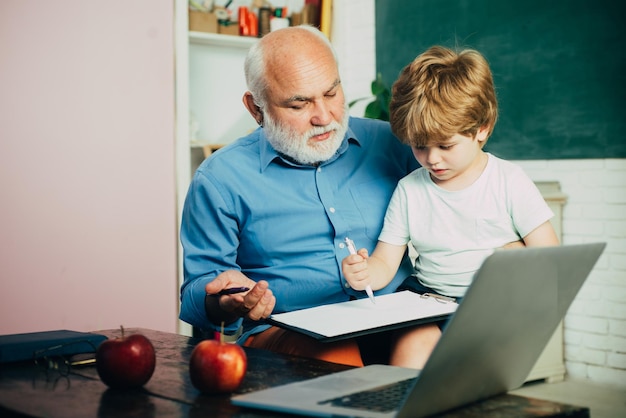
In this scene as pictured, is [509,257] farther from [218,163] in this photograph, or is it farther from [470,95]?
[218,163]

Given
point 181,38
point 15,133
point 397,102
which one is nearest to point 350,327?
point 397,102

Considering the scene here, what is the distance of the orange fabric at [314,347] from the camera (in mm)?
1715

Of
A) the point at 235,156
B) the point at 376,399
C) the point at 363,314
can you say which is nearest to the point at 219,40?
the point at 235,156

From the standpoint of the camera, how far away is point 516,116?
385 centimetres

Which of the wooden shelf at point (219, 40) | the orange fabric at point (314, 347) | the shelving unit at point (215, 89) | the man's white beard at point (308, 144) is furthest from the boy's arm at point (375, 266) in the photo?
the wooden shelf at point (219, 40)

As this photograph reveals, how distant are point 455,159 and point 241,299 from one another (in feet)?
2.19

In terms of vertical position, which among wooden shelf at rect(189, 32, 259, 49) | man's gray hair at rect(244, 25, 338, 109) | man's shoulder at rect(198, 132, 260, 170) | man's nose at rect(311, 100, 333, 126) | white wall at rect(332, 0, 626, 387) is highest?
wooden shelf at rect(189, 32, 259, 49)

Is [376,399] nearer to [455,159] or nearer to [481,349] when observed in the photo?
[481,349]

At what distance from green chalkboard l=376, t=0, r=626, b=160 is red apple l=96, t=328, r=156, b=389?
2.86m

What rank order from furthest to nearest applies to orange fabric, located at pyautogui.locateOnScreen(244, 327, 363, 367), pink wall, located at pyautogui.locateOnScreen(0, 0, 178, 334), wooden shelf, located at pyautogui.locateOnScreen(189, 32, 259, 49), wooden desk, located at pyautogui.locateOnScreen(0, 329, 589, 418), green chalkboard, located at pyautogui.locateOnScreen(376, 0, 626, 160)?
1. wooden shelf, located at pyautogui.locateOnScreen(189, 32, 259, 49)
2. green chalkboard, located at pyautogui.locateOnScreen(376, 0, 626, 160)
3. pink wall, located at pyautogui.locateOnScreen(0, 0, 178, 334)
4. orange fabric, located at pyautogui.locateOnScreen(244, 327, 363, 367)
5. wooden desk, located at pyautogui.locateOnScreen(0, 329, 589, 418)

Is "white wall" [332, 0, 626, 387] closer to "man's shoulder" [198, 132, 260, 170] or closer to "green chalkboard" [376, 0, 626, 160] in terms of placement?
"green chalkboard" [376, 0, 626, 160]

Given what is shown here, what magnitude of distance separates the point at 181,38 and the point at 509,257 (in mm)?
3139

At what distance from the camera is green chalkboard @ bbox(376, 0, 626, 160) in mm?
3486

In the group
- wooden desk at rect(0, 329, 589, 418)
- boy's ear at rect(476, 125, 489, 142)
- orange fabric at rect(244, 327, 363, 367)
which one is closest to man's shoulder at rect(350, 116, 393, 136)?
boy's ear at rect(476, 125, 489, 142)
